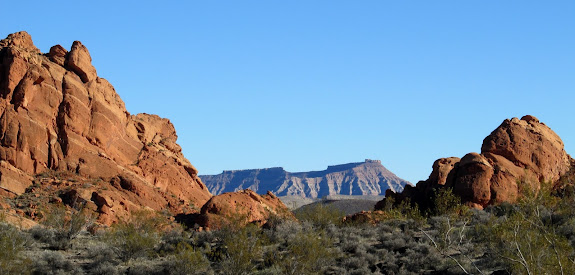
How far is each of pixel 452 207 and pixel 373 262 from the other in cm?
1249

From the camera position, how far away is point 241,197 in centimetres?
5328

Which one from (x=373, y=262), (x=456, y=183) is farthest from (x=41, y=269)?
(x=456, y=183)

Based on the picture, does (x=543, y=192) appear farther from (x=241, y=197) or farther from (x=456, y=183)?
(x=241, y=197)

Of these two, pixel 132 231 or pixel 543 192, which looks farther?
pixel 132 231

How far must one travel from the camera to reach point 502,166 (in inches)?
1972

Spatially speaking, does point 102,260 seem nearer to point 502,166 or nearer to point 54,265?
point 54,265

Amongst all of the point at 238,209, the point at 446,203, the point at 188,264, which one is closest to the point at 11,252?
the point at 188,264

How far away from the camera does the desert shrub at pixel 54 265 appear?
1350 inches

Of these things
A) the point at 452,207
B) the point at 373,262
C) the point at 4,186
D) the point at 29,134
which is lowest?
the point at 373,262

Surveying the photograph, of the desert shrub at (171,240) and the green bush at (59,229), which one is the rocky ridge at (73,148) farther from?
the desert shrub at (171,240)

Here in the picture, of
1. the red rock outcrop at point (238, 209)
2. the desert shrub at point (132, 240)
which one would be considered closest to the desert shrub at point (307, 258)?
the desert shrub at point (132, 240)

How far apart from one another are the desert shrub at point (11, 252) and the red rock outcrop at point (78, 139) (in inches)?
546

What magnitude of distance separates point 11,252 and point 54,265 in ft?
10.9

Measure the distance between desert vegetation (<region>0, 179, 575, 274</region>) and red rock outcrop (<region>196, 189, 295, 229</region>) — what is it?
291 centimetres
